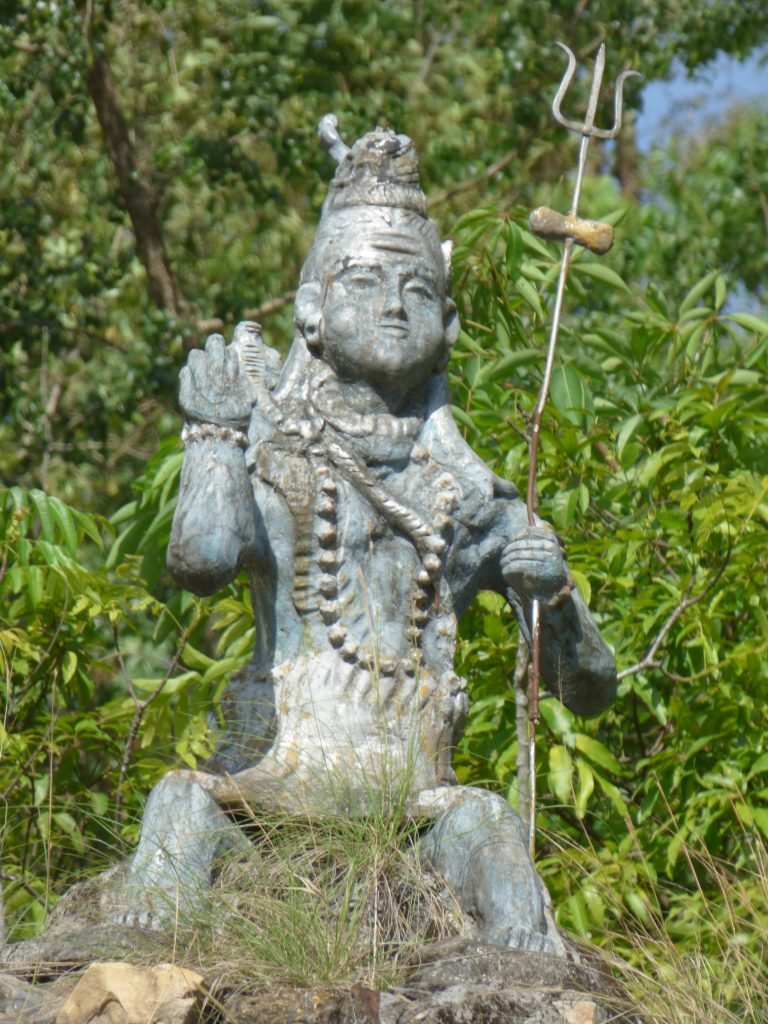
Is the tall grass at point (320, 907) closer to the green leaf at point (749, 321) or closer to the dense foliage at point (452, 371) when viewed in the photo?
the dense foliage at point (452, 371)

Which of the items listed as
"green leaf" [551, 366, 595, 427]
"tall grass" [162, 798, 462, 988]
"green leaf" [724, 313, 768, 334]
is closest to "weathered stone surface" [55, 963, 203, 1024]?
"tall grass" [162, 798, 462, 988]

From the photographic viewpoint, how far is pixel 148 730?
9312mm

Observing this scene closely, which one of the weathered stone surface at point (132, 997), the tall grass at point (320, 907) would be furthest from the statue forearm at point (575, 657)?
the weathered stone surface at point (132, 997)

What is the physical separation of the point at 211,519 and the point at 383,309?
0.90 meters

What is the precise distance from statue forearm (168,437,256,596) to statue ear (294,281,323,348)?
56cm

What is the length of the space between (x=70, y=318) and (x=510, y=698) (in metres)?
Result: 5.75

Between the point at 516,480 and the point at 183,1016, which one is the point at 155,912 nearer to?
the point at 183,1016

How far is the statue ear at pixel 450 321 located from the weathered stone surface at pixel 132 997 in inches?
93.8

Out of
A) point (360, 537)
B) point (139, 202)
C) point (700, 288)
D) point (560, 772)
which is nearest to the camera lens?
point (360, 537)

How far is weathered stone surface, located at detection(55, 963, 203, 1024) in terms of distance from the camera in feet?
18.2

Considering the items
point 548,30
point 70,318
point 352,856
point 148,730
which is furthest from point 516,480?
point 548,30

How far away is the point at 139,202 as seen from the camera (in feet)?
44.2

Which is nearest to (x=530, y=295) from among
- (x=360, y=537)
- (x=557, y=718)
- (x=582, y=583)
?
(x=582, y=583)

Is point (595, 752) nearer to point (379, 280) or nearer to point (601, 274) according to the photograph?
point (601, 274)
